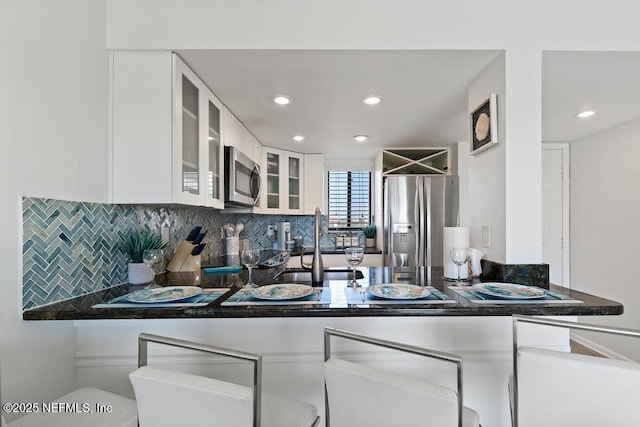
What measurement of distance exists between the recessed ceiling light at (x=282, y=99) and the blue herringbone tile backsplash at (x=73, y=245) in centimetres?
109

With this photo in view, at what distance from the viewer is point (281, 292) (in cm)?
133

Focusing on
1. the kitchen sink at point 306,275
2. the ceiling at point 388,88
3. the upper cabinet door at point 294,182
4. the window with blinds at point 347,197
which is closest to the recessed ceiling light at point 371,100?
the ceiling at point 388,88

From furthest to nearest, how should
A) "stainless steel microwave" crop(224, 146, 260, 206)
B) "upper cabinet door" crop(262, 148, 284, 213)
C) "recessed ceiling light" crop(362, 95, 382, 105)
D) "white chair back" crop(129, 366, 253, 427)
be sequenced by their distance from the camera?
"upper cabinet door" crop(262, 148, 284, 213)
"stainless steel microwave" crop(224, 146, 260, 206)
"recessed ceiling light" crop(362, 95, 382, 105)
"white chair back" crop(129, 366, 253, 427)

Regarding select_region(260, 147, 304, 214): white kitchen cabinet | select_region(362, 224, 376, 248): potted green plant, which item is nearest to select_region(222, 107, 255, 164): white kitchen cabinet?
select_region(260, 147, 304, 214): white kitchen cabinet

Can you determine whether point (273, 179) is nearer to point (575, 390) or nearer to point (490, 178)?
point (490, 178)

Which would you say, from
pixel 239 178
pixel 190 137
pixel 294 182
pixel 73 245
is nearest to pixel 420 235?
pixel 294 182

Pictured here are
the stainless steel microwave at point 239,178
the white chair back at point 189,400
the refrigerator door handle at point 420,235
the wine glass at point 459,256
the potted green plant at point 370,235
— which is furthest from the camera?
the potted green plant at point 370,235

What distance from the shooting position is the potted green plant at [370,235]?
421cm

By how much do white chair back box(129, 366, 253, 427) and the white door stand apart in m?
3.90

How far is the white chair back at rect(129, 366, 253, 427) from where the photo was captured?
0.68 meters

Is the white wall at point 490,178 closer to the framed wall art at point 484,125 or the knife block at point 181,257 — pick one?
the framed wall art at point 484,125

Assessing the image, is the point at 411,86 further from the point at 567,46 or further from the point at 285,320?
the point at 285,320

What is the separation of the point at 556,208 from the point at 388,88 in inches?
111

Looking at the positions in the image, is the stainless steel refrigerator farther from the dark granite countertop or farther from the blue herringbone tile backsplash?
the blue herringbone tile backsplash
